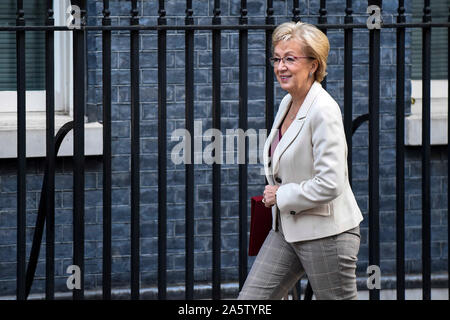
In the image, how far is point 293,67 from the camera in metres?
4.93

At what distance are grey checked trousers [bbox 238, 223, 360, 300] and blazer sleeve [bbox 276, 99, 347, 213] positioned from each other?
0.20m

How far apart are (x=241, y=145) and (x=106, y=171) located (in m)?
0.67

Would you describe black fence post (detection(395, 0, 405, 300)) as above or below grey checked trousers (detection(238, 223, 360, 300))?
above

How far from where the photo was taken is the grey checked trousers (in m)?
4.90

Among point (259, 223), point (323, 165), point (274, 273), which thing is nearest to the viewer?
point (323, 165)

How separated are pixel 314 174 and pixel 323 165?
137mm

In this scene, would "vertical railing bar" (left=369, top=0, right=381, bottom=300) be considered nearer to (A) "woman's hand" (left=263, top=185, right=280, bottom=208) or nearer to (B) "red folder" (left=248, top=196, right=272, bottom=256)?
(B) "red folder" (left=248, top=196, right=272, bottom=256)

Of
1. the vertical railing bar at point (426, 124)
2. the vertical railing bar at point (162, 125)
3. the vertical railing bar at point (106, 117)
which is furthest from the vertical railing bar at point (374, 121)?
the vertical railing bar at point (106, 117)

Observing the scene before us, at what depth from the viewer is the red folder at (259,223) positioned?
5211 mm

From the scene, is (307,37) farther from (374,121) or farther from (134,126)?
(134,126)

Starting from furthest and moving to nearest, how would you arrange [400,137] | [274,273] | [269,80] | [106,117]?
1. [400,137]
2. [269,80]
3. [106,117]
4. [274,273]

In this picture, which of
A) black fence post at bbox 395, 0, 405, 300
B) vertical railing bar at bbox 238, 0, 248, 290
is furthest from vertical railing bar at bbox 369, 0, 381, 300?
vertical railing bar at bbox 238, 0, 248, 290

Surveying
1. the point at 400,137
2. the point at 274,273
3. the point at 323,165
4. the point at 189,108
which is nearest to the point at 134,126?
A: the point at 189,108

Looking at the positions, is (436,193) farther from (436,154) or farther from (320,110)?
(320,110)
